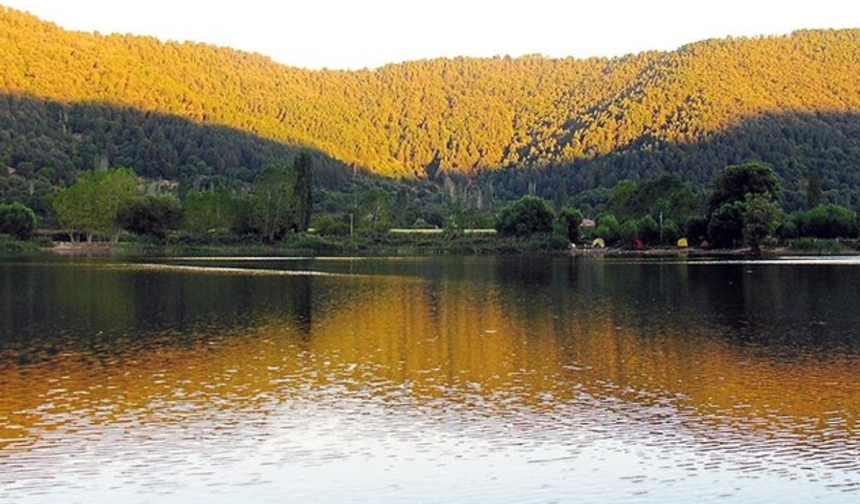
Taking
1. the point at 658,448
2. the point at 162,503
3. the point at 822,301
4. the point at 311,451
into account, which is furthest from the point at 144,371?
the point at 822,301

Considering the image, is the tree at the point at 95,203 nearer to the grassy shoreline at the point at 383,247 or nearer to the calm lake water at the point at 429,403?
the grassy shoreline at the point at 383,247

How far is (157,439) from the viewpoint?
58.5ft

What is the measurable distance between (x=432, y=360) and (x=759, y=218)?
96.1 m

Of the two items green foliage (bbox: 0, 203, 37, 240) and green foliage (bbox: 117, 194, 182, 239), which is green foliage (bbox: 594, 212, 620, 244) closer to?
green foliage (bbox: 117, 194, 182, 239)

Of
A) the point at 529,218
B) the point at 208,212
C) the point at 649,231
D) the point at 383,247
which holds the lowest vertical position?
the point at 383,247

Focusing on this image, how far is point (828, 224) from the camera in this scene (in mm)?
120812

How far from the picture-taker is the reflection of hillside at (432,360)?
20828 mm

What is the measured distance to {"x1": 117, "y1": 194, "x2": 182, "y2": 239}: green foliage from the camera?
127m

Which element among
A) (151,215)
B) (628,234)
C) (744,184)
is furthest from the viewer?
(628,234)

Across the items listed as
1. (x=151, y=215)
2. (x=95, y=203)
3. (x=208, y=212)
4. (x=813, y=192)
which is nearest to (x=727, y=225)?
(x=813, y=192)

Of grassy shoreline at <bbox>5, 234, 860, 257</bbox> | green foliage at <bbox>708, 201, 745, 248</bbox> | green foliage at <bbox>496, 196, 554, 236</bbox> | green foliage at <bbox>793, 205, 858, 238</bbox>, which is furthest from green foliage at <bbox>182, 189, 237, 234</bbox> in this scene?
green foliage at <bbox>793, 205, 858, 238</bbox>

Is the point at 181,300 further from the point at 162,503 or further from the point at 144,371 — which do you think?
the point at 162,503

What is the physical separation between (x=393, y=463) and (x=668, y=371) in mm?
11308

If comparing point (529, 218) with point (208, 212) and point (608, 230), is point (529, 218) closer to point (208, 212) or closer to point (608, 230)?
point (608, 230)
